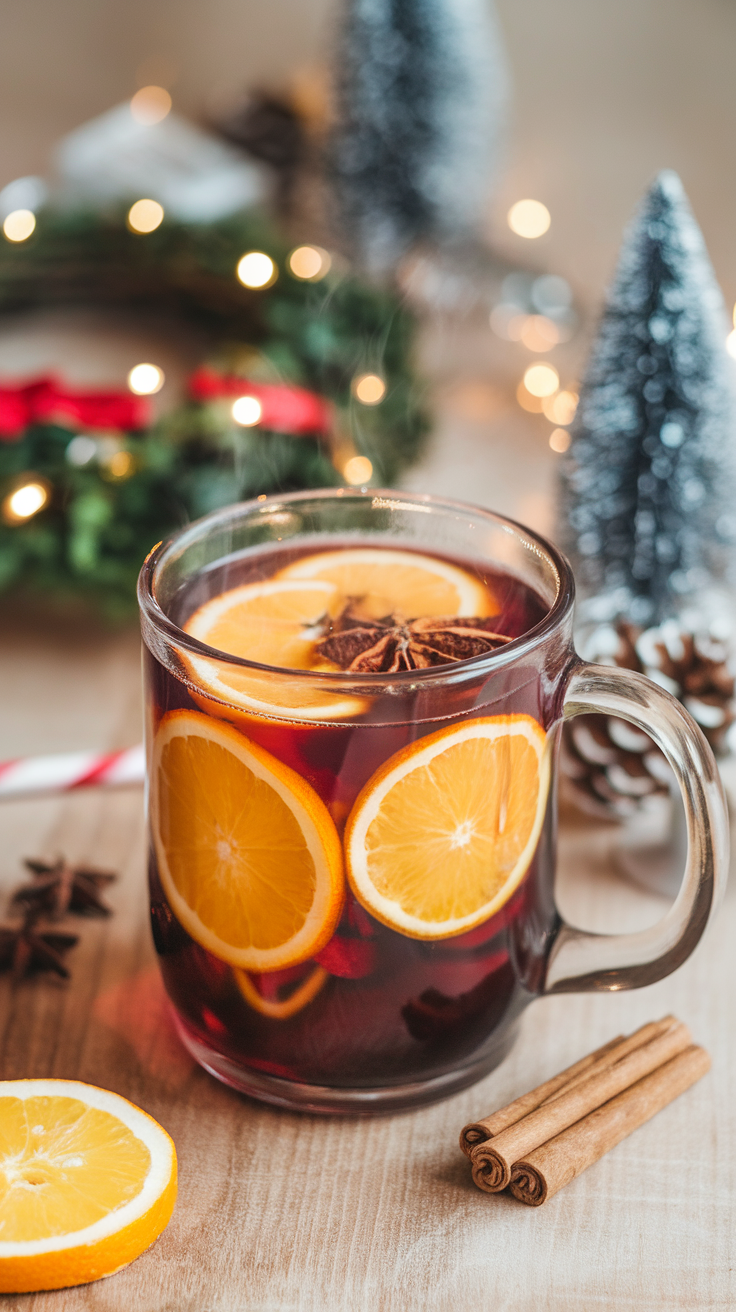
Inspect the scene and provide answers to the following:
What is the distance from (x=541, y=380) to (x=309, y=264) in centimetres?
38

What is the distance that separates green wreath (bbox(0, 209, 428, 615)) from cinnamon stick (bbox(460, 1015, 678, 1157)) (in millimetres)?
671

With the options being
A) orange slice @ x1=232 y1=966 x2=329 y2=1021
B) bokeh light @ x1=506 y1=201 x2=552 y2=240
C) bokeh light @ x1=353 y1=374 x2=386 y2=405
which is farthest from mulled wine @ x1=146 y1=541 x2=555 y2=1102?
bokeh light @ x1=506 y1=201 x2=552 y2=240

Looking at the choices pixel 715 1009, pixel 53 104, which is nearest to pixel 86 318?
pixel 53 104

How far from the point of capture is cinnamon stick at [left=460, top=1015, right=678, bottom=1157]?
0.64m

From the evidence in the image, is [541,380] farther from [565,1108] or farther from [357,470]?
[565,1108]

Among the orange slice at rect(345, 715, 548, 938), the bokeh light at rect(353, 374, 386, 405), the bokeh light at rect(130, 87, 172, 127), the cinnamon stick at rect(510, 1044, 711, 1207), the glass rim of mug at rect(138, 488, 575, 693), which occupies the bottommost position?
the cinnamon stick at rect(510, 1044, 711, 1207)

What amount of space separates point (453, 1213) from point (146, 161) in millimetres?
1932

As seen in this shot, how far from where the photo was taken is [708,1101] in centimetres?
70

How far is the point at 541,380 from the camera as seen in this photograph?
1.75 metres

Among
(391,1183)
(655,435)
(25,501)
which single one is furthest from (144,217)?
(391,1183)

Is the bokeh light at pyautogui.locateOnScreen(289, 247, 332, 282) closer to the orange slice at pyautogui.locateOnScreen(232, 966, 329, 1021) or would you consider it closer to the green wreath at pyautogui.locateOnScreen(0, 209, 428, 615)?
the green wreath at pyautogui.locateOnScreen(0, 209, 428, 615)

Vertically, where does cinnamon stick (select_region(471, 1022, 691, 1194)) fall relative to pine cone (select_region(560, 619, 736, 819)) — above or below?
below

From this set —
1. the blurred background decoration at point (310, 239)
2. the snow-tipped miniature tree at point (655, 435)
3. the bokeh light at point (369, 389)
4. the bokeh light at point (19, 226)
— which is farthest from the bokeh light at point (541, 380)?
the bokeh light at point (19, 226)

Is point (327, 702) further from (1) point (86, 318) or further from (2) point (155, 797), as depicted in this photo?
(1) point (86, 318)
